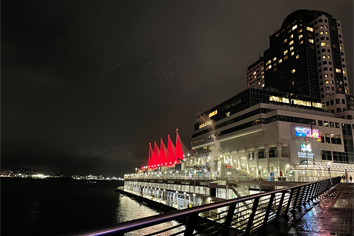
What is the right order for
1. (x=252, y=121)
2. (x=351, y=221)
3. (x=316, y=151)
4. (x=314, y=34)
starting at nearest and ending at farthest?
(x=351, y=221) < (x=316, y=151) < (x=252, y=121) < (x=314, y=34)

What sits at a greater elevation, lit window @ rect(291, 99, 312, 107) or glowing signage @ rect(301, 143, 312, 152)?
lit window @ rect(291, 99, 312, 107)

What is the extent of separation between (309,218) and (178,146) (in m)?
100.0

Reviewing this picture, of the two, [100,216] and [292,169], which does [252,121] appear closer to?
[292,169]

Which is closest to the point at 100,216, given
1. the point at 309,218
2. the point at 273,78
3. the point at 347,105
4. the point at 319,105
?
the point at 309,218

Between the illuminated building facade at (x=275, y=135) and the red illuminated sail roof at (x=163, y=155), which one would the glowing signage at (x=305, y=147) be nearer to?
the illuminated building facade at (x=275, y=135)

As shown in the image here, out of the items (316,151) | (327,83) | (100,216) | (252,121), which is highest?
(327,83)

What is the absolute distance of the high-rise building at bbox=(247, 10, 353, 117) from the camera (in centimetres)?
10575

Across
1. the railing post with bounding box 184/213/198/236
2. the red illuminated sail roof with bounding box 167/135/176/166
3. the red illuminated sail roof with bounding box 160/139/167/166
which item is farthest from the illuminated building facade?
the railing post with bounding box 184/213/198/236

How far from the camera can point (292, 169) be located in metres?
60.6

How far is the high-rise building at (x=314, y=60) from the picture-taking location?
106 metres

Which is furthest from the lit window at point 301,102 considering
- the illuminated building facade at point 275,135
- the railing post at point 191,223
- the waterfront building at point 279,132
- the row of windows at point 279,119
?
the railing post at point 191,223

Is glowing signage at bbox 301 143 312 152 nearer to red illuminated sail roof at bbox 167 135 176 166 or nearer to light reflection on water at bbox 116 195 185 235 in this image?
light reflection on water at bbox 116 195 185 235

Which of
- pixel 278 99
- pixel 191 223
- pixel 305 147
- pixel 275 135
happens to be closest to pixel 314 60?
pixel 278 99

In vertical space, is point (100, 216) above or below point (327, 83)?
below
